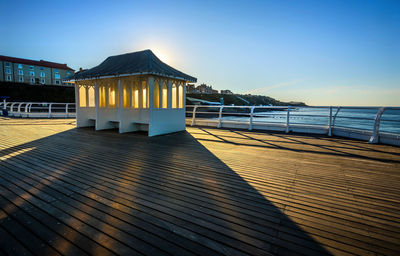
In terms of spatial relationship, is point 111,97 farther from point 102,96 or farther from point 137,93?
point 137,93

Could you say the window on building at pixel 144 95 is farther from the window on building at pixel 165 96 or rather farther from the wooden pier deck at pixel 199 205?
the wooden pier deck at pixel 199 205

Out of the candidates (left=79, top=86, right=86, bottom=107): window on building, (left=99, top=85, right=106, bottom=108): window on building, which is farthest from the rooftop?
(left=99, top=85, right=106, bottom=108): window on building

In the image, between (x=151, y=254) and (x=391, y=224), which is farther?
(x=391, y=224)

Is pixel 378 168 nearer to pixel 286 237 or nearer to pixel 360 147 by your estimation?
pixel 360 147

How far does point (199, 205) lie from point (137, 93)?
7262 millimetres

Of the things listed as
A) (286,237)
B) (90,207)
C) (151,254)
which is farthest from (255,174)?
(90,207)

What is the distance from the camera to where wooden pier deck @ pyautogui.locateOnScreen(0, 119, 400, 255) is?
1.63 meters

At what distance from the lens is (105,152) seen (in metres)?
4.73

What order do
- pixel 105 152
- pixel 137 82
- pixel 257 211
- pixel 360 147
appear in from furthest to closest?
pixel 137 82 < pixel 360 147 < pixel 105 152 < pixel 257 211

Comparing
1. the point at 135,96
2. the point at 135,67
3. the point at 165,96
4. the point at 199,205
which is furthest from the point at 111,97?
the point at 199,205

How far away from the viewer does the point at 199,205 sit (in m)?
2.27

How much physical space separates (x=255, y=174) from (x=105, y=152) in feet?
11.7

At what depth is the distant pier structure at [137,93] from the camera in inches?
282

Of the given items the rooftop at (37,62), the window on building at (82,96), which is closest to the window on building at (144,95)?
the window on building at (82,96)
